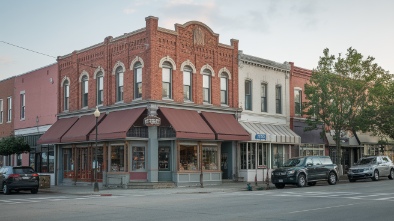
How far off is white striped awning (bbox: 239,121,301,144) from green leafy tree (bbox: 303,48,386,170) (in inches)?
110

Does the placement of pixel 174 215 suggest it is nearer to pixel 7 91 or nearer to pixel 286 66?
Result: pixel 286 66

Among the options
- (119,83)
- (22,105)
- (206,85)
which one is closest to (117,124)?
(119,83)

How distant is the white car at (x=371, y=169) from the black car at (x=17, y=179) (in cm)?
2011

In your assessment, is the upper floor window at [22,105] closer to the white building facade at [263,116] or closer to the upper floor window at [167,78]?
the upper floor window at [167,78]

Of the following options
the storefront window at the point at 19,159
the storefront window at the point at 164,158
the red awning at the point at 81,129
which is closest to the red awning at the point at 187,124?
the storefront window at the point at 164,158

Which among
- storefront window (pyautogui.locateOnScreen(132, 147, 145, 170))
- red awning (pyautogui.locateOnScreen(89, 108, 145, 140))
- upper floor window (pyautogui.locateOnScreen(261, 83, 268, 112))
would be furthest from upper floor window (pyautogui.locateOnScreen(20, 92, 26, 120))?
upper floor window (pyautogui.locateOnScreen(261, 83, 268, 112))

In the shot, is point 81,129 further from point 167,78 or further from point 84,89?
point 167,78

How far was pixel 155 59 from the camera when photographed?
98.6ft

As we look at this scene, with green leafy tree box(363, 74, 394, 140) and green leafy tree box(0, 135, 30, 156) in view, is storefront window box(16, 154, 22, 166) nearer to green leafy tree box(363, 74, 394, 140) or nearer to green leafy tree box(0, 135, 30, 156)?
green leafy tree box(0, 135, 30, 156)

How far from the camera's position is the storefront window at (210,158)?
31820mm

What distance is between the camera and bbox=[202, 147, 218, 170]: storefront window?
31.8 m

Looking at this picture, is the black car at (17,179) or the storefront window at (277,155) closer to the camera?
the black car at (17,179)

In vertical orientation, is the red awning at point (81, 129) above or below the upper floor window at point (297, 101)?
below

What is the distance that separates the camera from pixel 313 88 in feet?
118
